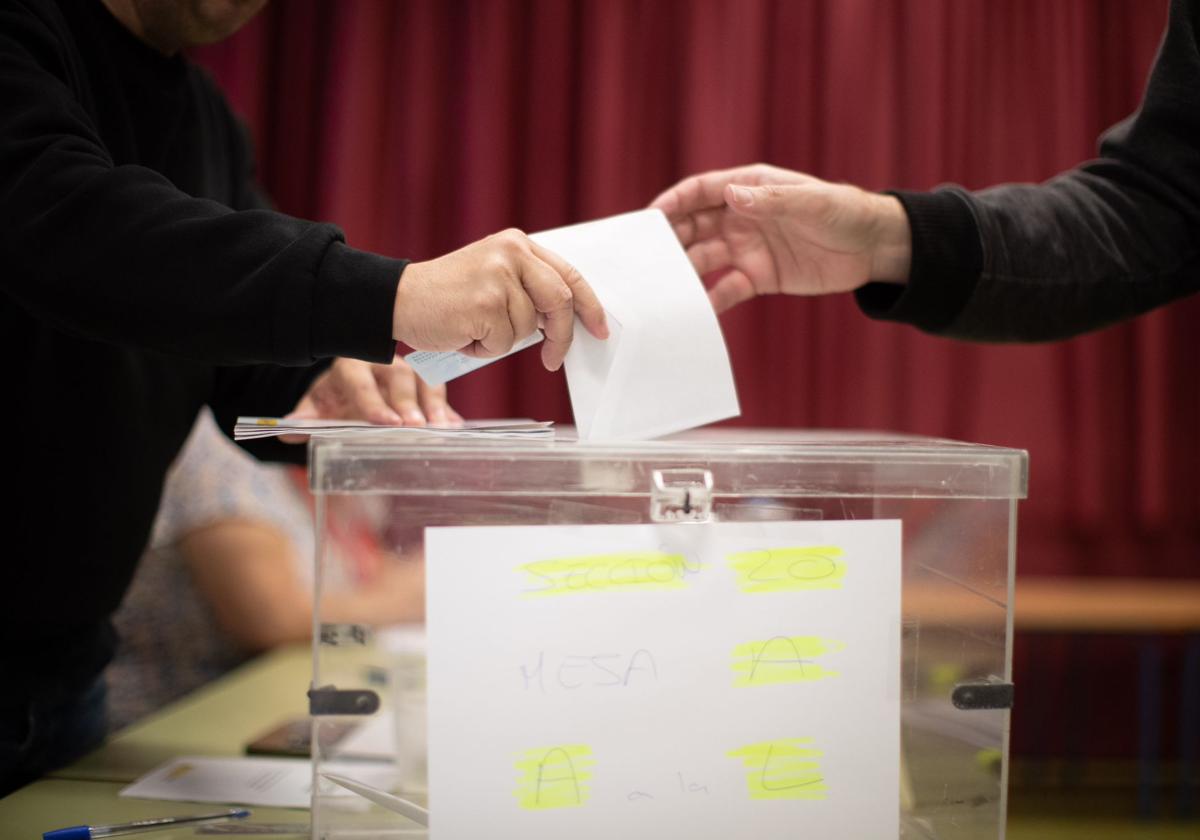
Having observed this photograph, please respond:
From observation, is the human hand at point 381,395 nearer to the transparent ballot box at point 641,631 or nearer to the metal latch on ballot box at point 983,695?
the transparent ballot box at point 641,631

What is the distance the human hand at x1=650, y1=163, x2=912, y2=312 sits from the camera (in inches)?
32.2

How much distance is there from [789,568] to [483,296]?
266 mm

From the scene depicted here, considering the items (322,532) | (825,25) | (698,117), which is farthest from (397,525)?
(825,25)

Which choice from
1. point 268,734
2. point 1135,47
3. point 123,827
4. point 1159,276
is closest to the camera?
point 123,827

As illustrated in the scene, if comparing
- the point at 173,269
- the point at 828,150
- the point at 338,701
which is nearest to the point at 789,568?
the point at 338,701

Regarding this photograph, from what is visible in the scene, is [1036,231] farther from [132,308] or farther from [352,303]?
[132,308]

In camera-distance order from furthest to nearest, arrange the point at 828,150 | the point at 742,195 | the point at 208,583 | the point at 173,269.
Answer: the point at 828,150
the point at 208,583
the point at 742,195
the point at 173,269

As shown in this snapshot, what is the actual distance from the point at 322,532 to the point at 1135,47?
2.22 metres

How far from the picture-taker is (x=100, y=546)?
0.87 meters

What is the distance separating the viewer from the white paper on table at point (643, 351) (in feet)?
2.09

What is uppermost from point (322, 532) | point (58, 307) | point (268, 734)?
point (58, 307)

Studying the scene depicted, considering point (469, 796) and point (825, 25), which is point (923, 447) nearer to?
point (469, 796)

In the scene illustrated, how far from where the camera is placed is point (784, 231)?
903 mm

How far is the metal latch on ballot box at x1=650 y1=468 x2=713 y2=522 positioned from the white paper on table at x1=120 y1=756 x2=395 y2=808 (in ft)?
1.18
